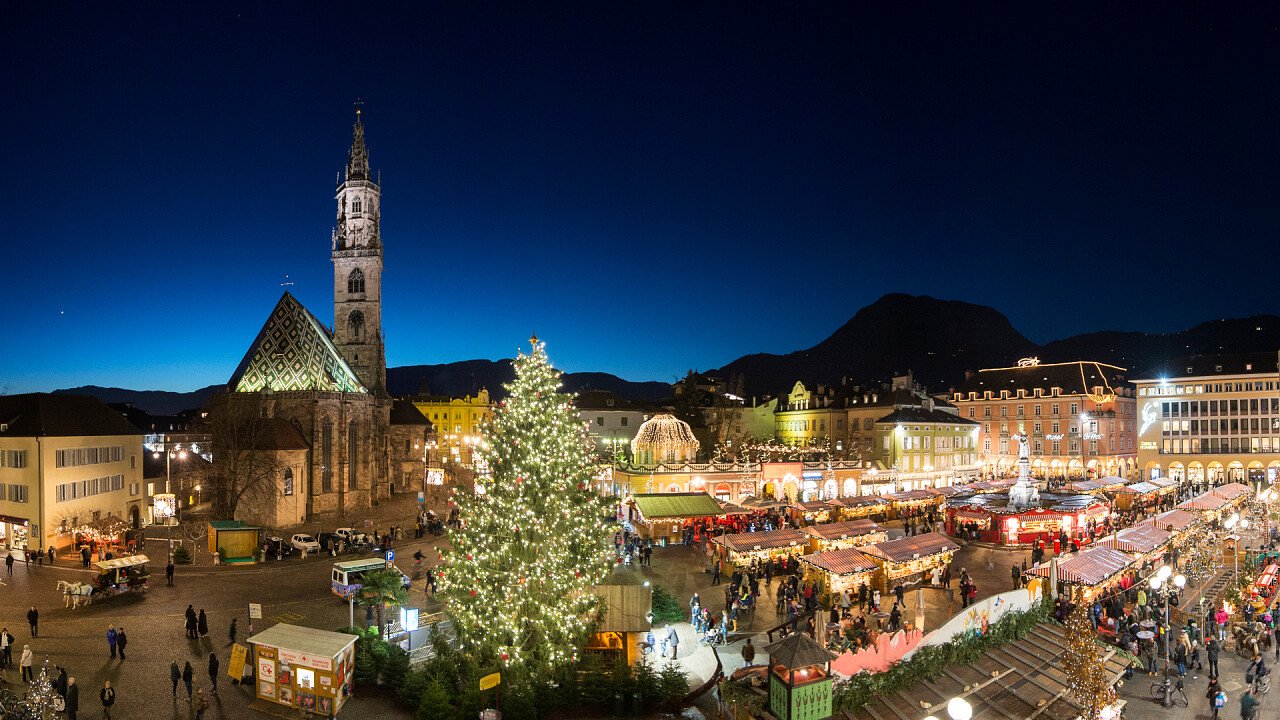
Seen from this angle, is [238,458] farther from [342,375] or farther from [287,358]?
[342,375]

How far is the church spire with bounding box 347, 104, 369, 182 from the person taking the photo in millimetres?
67250

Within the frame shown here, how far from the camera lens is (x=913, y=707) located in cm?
1747

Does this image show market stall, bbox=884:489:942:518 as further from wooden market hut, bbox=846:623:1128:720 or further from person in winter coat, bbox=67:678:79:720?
person in winter coat, bbox=67:678:79:720

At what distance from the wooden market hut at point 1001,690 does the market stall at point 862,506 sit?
789 inches

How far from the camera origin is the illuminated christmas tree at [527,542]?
1702 cm

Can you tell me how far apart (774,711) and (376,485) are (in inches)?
1919

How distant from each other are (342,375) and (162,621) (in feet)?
106

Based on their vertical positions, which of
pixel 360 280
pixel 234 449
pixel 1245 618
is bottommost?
pixel 1245 618

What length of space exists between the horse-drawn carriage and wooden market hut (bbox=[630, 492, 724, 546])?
837 inches

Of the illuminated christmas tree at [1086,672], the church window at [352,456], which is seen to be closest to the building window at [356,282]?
Answer: the church window at [352,456]

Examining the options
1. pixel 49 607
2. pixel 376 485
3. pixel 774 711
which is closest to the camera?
pixel 774 711

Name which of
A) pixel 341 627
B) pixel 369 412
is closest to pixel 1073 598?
pixel 341 627

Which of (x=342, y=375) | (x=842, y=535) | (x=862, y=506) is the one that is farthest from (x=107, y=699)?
(x=342, y=375)

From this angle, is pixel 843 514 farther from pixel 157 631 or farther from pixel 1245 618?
pixel 157 631
